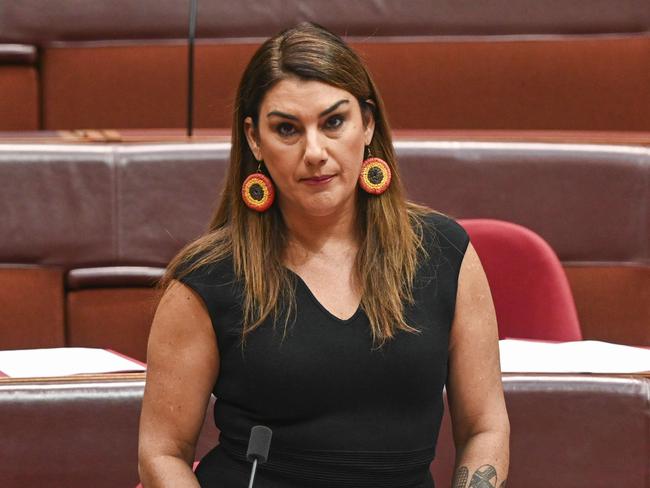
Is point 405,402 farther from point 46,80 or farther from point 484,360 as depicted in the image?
point 46,80

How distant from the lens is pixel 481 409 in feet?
1.64

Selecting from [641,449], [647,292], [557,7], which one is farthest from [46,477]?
[557,7]

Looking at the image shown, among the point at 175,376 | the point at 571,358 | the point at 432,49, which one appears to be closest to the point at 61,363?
the point at 175,376

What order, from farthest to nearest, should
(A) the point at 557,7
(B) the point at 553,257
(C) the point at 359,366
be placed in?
(A) the point at 557,7, (B) the point at 553,257, (C) the point at 359,366

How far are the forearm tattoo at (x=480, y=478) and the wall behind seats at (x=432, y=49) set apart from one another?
0.55 m

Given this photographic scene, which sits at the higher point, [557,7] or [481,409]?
[557,7]

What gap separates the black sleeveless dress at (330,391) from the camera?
47cm

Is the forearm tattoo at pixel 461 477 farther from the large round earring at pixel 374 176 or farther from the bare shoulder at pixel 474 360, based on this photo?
the large round earring at pixel 374 176

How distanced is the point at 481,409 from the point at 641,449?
0.39 feet

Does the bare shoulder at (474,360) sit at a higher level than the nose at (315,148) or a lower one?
lower

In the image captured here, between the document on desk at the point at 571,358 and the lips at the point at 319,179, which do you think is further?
the document on desk at the point at 571,358

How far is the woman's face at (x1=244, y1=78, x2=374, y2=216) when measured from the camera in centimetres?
47

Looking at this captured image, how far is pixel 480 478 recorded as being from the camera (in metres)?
0.48

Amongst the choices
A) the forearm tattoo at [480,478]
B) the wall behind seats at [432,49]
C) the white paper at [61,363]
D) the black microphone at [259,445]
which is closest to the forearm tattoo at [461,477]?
the forearm tattoo at [480,478]
